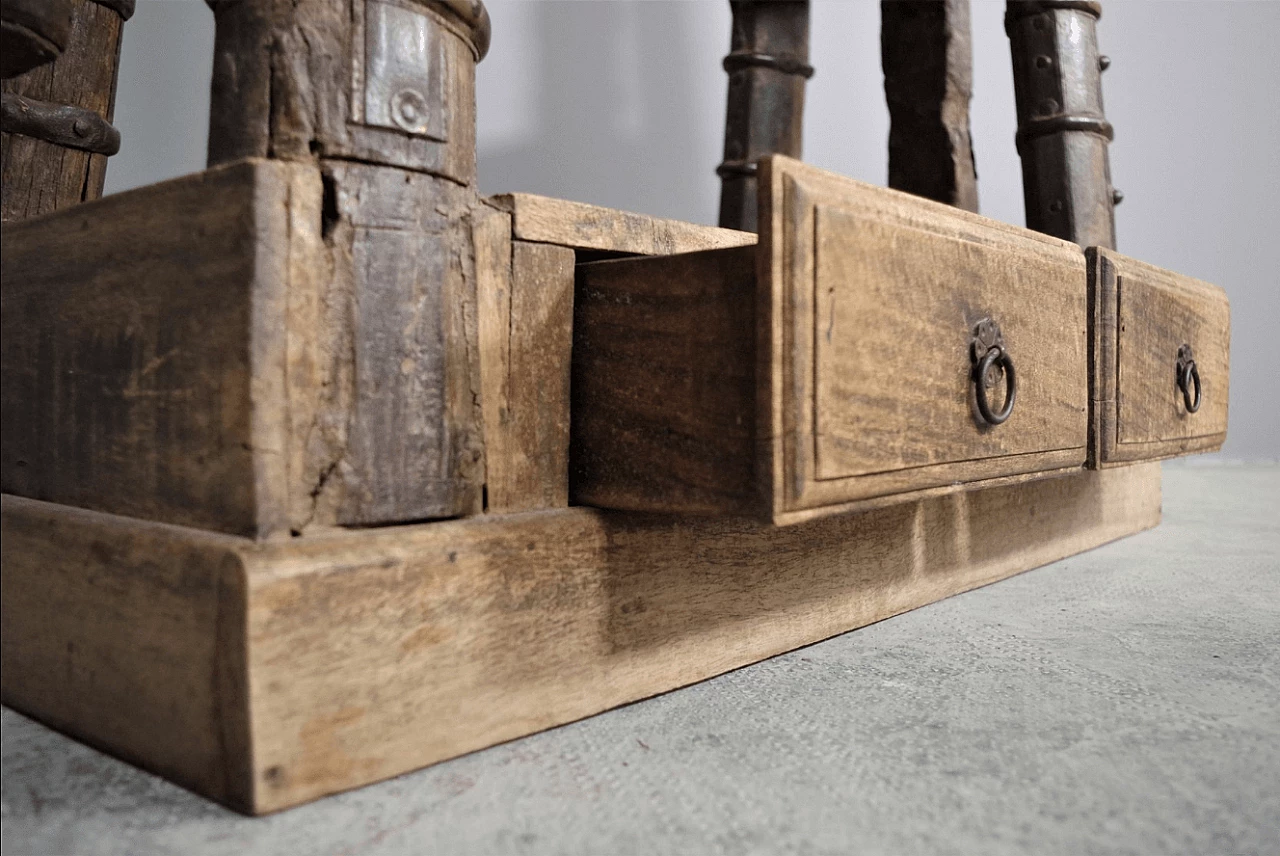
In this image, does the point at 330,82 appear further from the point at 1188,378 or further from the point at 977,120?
the point at 977,120

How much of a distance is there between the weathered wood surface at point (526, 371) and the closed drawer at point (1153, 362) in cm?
67

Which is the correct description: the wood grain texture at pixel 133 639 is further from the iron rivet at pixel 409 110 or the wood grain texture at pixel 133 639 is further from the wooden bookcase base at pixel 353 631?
the iron rivet at pixel 409 110

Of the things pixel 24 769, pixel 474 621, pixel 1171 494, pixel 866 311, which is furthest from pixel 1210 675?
pixel 1171 494

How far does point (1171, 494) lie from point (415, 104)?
221 cm

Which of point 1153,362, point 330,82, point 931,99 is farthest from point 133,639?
point 931,99

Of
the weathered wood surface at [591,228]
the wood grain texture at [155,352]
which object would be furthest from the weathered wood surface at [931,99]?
the wood grain texture at [155,352]

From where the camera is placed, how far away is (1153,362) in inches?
51.7

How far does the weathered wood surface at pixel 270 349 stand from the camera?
0.64 metres

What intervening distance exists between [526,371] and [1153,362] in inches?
35.9

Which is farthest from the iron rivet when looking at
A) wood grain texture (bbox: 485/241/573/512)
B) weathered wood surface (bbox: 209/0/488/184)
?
wood grain texture (bbox: 485/241/573/512)

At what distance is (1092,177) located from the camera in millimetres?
1619

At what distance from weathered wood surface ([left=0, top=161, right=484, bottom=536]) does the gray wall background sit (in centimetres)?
197

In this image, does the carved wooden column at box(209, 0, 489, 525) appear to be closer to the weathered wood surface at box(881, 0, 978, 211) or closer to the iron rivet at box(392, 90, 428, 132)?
the iron rivet at box(392, 90, 428, 132)

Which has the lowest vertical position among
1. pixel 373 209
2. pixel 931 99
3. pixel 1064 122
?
pixel 373 209
